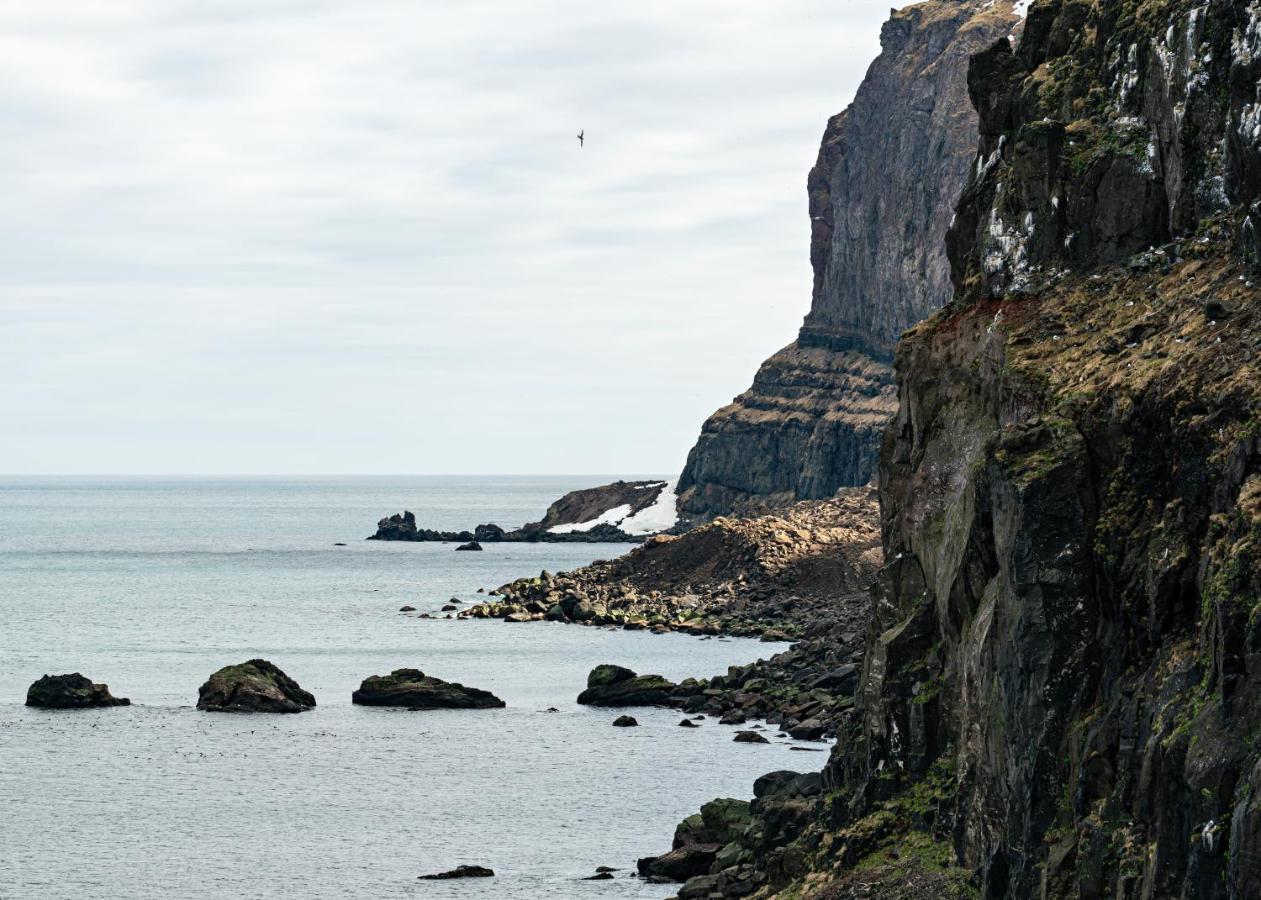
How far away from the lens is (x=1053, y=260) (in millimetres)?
38312

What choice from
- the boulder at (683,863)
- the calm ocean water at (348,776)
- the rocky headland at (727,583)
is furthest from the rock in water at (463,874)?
the rocky headland at (727,583)

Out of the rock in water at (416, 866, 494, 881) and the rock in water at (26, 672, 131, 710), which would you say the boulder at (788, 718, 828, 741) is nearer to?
the rock in water at (416, 866, 494, 881)

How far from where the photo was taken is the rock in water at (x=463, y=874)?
5091 centimetres

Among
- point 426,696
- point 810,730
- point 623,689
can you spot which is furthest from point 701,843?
point 426,696

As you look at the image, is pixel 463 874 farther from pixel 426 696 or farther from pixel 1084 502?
pixel 426 696

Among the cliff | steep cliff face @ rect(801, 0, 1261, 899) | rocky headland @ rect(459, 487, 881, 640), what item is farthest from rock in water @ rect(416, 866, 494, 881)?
rocky headland @ rect(459, 487, 881, 640)

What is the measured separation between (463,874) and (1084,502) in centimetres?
2680

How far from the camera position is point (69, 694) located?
3541 inches

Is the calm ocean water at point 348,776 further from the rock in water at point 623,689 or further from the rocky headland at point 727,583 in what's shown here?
the rocky headland at point 727,583

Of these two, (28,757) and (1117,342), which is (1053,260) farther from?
(28,757)

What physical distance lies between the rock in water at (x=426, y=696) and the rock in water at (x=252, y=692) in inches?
132

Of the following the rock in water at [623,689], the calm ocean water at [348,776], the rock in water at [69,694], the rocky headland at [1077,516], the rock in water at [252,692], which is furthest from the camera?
the rock in water at [623,689]

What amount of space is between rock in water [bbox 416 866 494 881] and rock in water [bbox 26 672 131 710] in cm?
4426

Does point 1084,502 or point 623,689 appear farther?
point 623,689
